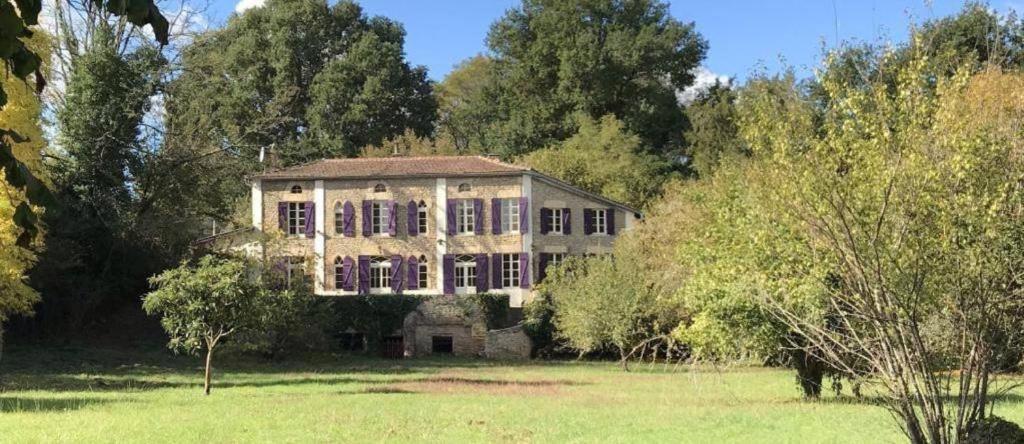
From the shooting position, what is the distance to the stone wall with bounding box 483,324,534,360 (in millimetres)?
39281

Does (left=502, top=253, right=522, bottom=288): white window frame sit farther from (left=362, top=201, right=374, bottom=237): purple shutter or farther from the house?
(left=362, top=201, right=374, bottom=237): purple shutter

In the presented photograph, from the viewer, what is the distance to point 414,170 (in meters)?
42.4

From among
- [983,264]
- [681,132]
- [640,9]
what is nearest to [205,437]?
[983,264]

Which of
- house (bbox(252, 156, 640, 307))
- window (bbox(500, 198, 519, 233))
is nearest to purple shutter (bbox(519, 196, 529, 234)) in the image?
house (bbox(252, 156, 640, 307))

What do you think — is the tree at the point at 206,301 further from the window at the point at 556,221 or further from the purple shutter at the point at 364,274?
the window at the point at 556,221

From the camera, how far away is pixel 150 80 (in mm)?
37344

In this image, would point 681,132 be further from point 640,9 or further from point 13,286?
point 13,286

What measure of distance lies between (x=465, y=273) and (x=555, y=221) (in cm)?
476

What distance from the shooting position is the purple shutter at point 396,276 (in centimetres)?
4203

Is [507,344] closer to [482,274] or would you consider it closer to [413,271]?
[482,274]

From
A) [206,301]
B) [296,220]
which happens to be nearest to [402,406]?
[206,301]

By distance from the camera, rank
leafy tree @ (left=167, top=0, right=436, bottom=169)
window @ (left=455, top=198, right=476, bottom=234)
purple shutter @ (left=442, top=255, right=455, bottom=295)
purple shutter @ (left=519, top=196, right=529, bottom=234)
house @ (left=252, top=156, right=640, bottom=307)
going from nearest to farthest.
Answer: purple shutter @ (left=519, top=196, right=529, bottom=234)
house @ (left=252, top=156, right=640, bottom=307)
purple shutter @ (left=442, top=255, right=455, bottom=295)
window @ (left=455, top=198, right=476, bottom=234)
leafy tree @ (left=167, top=0, right=436, bottom=169)

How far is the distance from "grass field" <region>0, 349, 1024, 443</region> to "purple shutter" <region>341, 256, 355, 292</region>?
10.8m

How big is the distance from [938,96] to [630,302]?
25.4m
